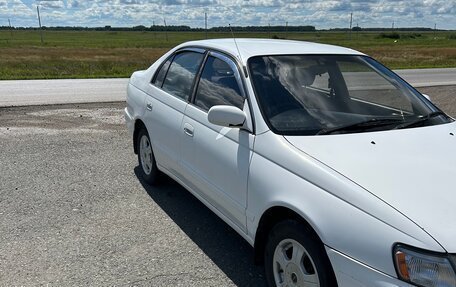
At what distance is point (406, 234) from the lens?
2.01m

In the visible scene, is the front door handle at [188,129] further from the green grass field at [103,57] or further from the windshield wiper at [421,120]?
the green grass field at [103,57]

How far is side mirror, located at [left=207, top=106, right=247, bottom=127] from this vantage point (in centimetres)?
304

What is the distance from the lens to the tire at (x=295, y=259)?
2.34m

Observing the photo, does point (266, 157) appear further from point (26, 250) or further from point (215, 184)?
point (26, 250)

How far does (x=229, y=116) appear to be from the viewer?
305 cm

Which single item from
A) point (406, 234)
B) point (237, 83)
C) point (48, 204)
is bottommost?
point (48, 204)

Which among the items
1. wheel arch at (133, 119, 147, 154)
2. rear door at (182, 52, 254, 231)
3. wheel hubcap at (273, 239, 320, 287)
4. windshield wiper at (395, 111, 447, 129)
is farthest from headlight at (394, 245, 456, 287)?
wheel arch at (133, 119, 147, 154)

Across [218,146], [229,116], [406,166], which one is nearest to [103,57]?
[218,146]

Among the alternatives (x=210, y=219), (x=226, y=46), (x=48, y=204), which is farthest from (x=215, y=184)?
(x=48, y=204)

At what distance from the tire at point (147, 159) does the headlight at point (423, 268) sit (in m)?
3.20

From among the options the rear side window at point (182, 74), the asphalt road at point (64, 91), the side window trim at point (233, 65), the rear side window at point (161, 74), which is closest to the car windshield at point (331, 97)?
the side window trim at point (233, 65)

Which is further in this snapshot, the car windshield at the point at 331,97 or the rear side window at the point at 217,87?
the rear side window at the point at 217,87

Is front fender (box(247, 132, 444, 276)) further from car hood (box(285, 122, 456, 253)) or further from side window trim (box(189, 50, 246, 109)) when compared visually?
side window trim (box(189, 50, 246, 109))

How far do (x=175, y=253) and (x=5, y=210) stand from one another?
1921 mm
